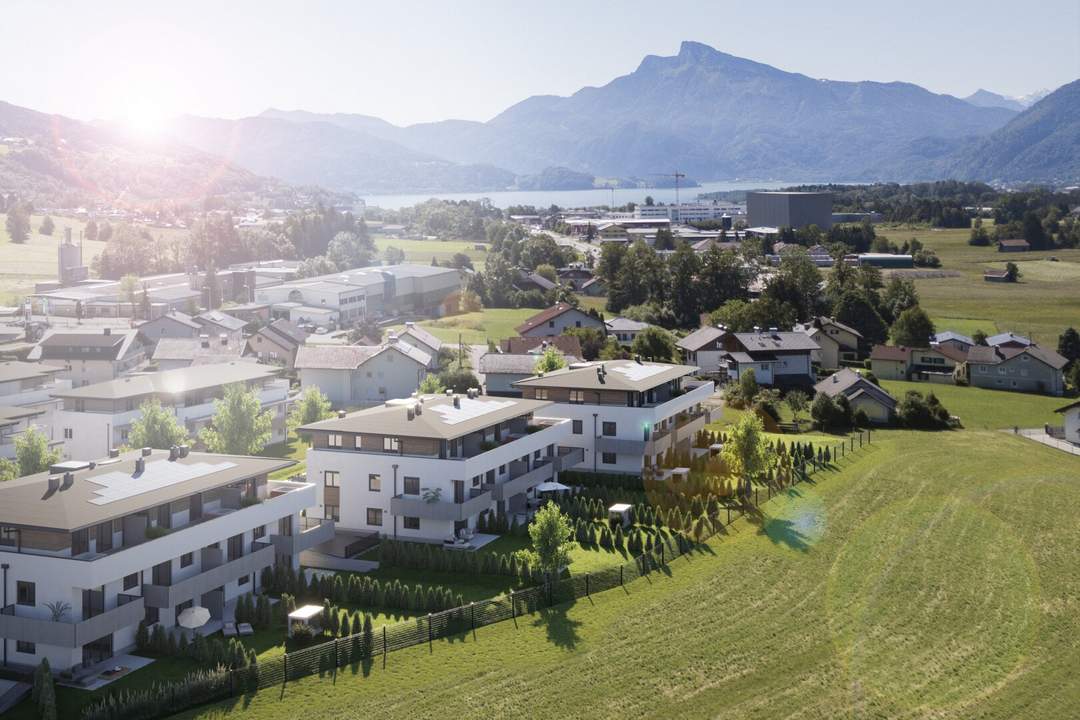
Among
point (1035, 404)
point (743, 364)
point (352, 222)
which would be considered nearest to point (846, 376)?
point (743, 364)

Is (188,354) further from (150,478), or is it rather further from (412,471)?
(150,478)

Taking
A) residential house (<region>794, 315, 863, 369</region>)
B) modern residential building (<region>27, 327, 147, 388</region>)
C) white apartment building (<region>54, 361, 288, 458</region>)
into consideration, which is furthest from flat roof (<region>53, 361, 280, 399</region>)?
residential house (<region>794, 315, 863, 369</region>)

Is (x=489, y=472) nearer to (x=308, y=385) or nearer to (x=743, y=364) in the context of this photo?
(x=308, y=385)

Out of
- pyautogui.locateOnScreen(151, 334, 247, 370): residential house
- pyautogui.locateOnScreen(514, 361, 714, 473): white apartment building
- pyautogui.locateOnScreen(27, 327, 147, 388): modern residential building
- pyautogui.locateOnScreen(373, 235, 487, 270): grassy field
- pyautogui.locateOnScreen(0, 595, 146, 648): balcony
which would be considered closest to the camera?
pyautogui.locateOnScreen(0, 595, 146, 648): balcony

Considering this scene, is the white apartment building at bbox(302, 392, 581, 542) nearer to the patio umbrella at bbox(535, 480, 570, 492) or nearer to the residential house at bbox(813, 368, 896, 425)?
the patio umbrella at bbox(535, 480, 570, 492)

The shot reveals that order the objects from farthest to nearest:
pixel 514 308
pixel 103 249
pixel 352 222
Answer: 1. pixel 352 222
2. pixel 514 308
3. pixel 103 249

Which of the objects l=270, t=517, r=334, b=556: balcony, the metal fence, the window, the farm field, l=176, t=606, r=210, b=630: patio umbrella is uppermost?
the window
